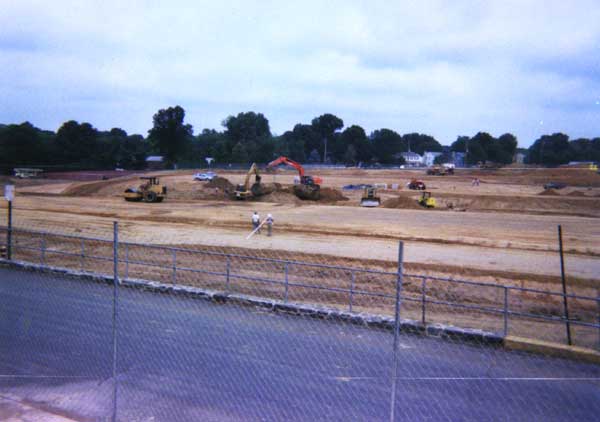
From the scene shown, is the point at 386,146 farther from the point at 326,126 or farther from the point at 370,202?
the point at 370,202

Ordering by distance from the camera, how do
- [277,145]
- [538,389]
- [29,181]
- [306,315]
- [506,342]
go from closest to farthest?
[538,389] → [506,342] → [306,315] → [29,181] → [277,145]

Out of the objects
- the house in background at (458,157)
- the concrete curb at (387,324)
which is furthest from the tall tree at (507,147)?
the concrete curb at (387,324)

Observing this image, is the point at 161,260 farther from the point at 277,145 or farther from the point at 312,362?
the point at 277,145

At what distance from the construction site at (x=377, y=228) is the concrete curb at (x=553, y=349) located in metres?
2.65

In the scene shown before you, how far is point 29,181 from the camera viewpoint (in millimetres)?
70000

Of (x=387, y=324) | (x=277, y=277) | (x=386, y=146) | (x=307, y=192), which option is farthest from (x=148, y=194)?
(x=386, y=146)

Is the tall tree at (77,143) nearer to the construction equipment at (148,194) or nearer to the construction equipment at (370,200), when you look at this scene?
the construction equipment at (148,194)

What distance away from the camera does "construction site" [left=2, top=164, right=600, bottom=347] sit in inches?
807

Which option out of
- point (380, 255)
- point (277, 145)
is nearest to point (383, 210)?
point (380, 255)

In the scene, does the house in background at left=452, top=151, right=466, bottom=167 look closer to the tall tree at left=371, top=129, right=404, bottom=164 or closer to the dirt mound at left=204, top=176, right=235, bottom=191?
the tall tree at left=371, top=129, right=404, bottom=164

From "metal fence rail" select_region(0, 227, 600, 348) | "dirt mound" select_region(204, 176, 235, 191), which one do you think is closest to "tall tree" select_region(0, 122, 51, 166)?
"dirt mound" select_region(204, 176, 235, 191)

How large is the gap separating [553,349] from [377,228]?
78.7 ft

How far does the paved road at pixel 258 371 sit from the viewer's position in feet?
24.5

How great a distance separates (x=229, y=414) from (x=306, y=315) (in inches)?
199
